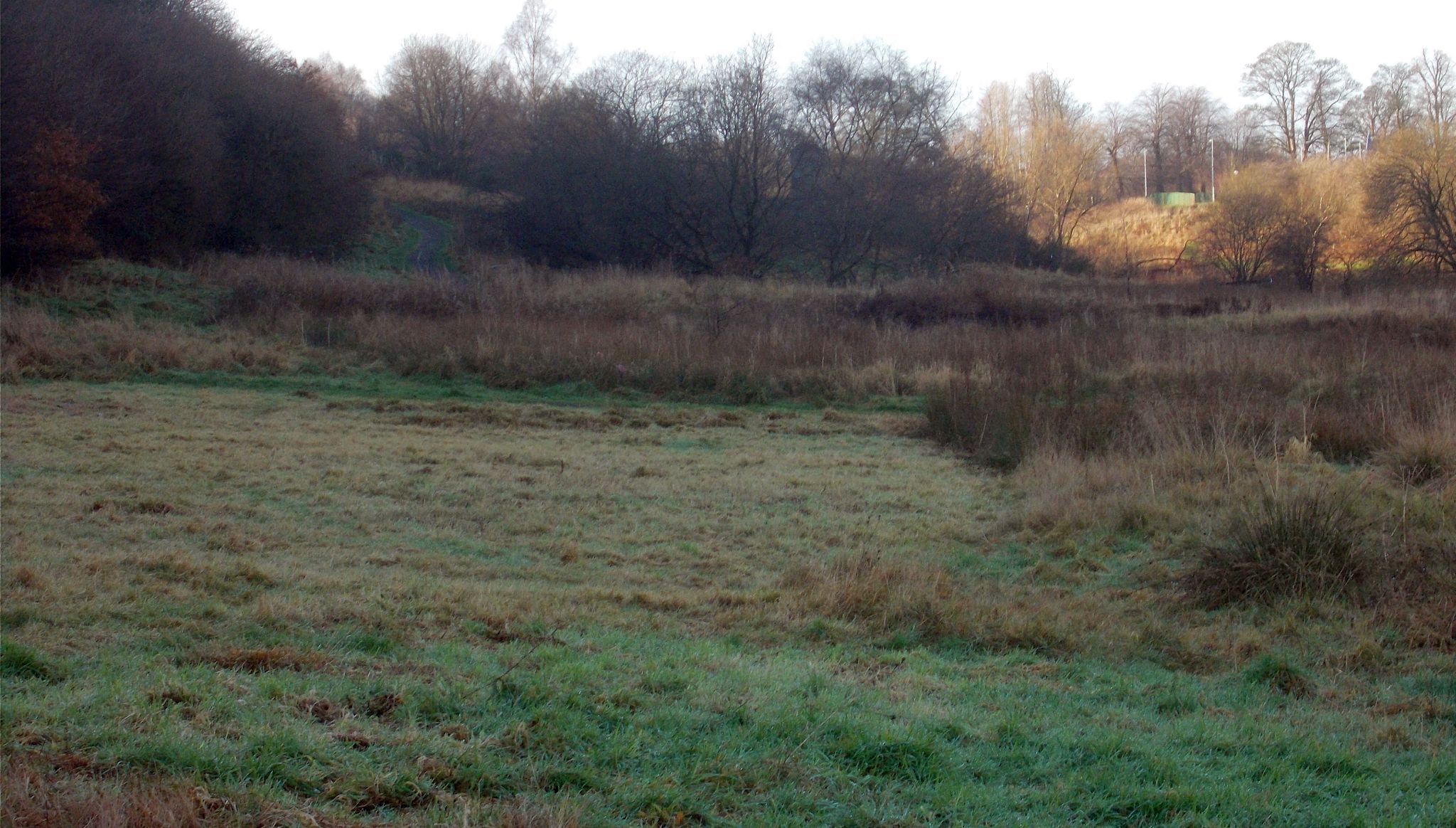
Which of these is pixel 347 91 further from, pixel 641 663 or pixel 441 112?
pixel 641 663

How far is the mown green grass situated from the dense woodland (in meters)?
18.9

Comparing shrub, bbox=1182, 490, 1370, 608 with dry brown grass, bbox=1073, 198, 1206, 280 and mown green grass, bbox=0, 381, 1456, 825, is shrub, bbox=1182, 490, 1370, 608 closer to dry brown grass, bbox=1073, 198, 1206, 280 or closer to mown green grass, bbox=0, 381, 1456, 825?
mown green grass, bbox=0, 381, 1456, 825

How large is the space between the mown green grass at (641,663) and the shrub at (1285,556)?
0.35 meters

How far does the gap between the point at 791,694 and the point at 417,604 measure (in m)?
2.52

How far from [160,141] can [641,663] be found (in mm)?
31798

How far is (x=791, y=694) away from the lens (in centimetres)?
468

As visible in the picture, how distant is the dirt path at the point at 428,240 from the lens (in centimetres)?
4322

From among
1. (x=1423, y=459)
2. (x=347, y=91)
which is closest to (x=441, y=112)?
(x=347, y=91)

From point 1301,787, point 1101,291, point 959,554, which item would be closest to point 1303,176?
point 1101,291

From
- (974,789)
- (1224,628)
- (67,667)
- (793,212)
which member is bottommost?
(1224,628)

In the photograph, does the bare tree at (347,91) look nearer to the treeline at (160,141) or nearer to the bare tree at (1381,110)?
the treeline at (160,141)

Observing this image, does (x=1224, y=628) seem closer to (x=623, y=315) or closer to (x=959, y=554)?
(x=959, y=554)

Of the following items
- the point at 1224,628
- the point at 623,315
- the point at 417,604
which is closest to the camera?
the point at 417,604

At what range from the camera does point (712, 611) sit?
262 inches
